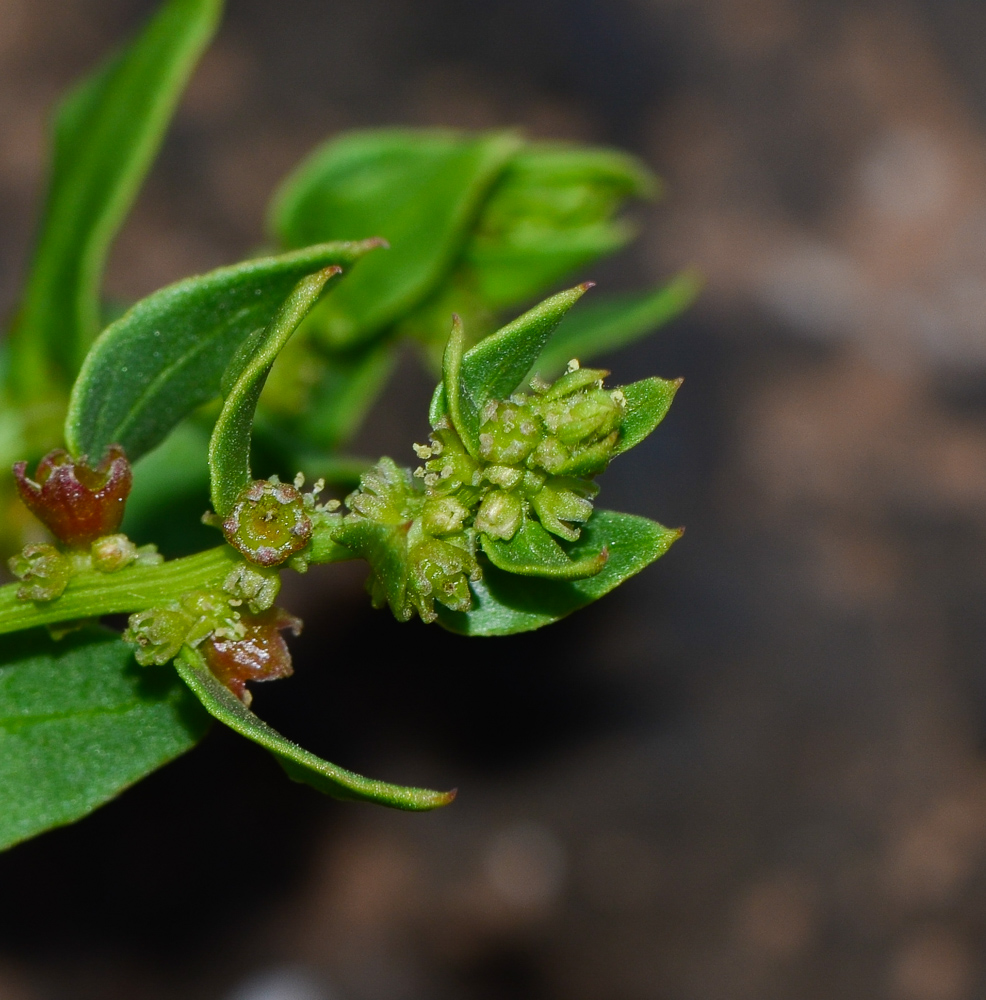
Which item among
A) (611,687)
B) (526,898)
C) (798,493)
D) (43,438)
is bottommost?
(526,898)

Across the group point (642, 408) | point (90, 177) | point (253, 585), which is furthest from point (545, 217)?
point (253, 585)

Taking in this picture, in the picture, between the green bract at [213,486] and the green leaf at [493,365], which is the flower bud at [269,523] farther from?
the green leaf at [493,365]

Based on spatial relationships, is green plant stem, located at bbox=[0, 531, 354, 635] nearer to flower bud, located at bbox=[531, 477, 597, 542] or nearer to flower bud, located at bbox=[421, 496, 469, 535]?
flower bud, located at bbox=[421, 496, 469, 535]

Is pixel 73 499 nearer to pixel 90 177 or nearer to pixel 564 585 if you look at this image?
pixel 564 585

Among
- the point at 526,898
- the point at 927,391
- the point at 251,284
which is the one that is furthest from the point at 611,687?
the point at 251,284

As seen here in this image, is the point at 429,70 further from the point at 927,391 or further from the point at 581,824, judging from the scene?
the point at 581,824

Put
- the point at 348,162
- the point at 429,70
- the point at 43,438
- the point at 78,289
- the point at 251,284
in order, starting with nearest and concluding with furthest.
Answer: the point at 251,284
the point at 78,289
the point at 43,438
the point at 348,162
the point at 429,70
